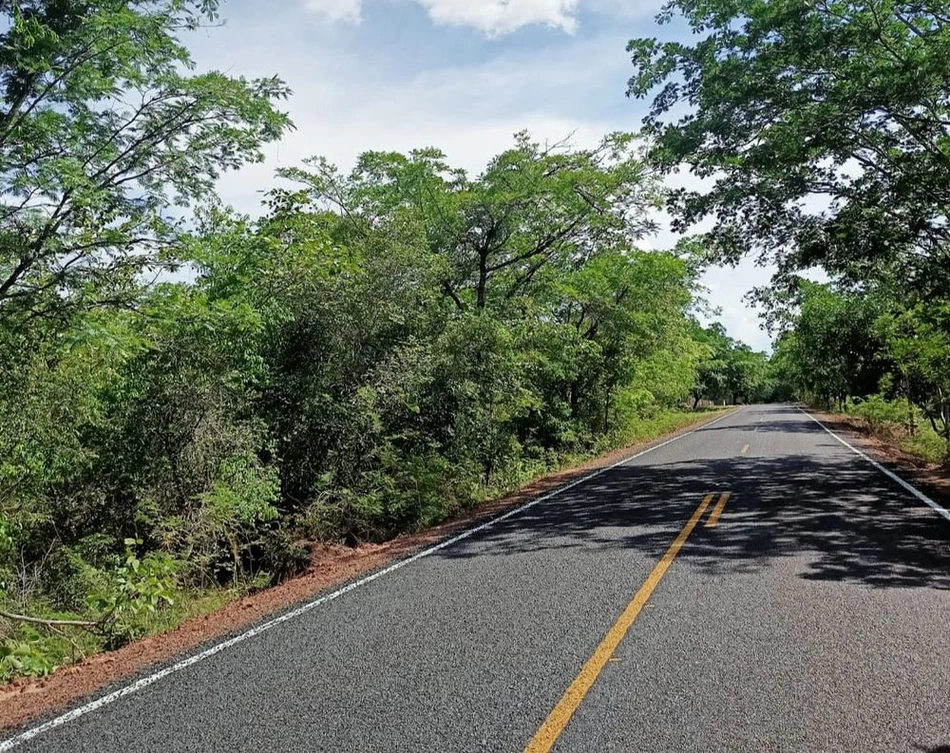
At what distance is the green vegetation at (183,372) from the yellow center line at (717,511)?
4833 mm

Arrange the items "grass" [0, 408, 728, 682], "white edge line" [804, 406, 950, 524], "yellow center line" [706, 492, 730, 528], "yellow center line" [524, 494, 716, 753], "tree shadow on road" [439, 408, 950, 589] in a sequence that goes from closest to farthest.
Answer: "yellow center line" [524, 494, 716, 753]
"grass" [0, 408, 728, 682]
"tree shadow on road" [439, 408, 950, 589]
"yellow center line" [706, 492, 730, 528]
"white edge line" [804, 406, 950, 524]

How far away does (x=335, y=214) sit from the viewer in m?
17.7

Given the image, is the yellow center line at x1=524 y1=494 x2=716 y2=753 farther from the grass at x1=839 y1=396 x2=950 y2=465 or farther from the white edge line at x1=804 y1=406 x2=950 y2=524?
the grass at x1=839 y1=396 x2=950 y2=465

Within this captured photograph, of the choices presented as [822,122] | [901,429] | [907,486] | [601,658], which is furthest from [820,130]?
[901,429]

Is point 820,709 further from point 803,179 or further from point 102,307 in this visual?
point 803,179

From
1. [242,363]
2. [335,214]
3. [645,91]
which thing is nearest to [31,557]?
[242,363]

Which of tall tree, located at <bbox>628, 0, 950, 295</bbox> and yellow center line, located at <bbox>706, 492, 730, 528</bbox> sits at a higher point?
tall tree, located at <bbox>628, 0, 950, 295</bbox>

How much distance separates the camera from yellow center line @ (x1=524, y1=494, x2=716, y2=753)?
372cm

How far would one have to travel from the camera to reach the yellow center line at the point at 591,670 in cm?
372

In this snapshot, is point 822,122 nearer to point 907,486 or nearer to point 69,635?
point 907,486

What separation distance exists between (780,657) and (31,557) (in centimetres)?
1061

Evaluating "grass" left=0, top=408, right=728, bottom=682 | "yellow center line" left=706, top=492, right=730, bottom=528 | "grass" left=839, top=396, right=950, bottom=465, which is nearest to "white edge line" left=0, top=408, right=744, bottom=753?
"grass" left=0, top=408, right=728, bottom=682

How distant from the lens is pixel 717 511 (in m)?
10.6

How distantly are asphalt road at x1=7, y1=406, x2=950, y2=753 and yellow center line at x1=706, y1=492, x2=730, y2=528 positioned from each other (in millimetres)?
634
